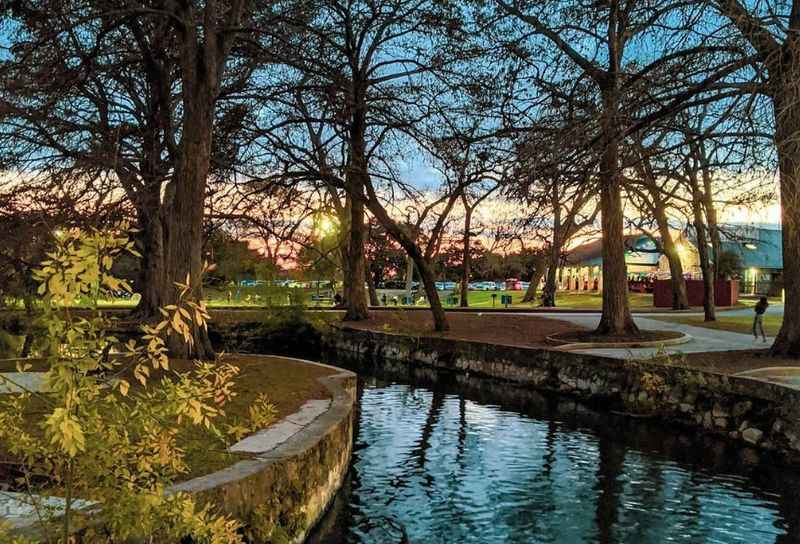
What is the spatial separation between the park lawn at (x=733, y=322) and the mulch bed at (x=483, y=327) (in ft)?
15.5

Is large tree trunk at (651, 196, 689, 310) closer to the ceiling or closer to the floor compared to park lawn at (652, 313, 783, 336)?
closer to the ceiling

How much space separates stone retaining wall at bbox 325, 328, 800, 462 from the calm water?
1.94ft

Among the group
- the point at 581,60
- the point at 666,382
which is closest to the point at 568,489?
the point at 666,382

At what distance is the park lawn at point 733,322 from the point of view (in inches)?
894

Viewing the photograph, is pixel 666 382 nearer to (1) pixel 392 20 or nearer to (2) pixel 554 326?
(2) pixel 554 326

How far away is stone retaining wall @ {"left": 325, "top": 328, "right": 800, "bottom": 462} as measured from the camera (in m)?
11.2

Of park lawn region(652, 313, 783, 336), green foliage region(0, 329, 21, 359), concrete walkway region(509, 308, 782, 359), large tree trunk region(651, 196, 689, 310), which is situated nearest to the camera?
concrete walkway region(509, 308, 782, 359)

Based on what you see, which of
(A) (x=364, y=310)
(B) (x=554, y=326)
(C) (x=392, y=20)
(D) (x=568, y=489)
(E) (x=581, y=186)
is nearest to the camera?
(D) (x=568, y=489)

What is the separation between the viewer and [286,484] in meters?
6.34

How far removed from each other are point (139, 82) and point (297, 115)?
4.69 metres

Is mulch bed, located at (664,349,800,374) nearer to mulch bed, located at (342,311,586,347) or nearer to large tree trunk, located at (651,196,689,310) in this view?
mulch bed, located at (342,311,586,347)

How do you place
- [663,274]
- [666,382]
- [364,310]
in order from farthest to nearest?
[663,274] → [364,310] → [666,382]

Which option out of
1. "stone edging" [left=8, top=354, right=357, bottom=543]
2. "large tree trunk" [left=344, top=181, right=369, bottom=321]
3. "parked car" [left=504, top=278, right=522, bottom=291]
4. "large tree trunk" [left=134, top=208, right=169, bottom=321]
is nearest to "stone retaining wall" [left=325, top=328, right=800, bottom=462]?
"large tree trunk" [left=344, top=181, right=369, bottom=321]

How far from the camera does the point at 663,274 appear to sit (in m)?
57.2
